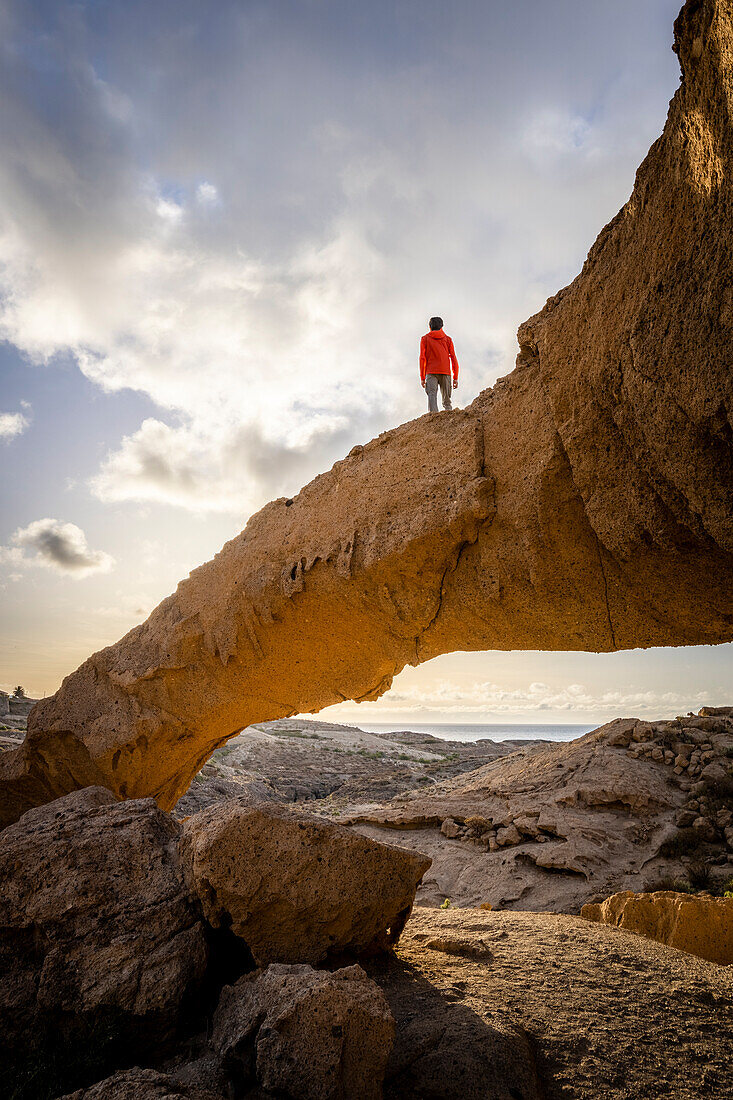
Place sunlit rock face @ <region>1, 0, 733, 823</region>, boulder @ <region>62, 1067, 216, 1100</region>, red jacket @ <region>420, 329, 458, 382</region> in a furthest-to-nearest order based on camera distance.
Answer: red jacket @ <region>420, 329, 458, 382</region> < sunlit rock face @ <region>1, 0, 733, 823</region> < boulder @ <region>62, 1067, 216, 1100</region>

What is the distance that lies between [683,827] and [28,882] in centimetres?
816

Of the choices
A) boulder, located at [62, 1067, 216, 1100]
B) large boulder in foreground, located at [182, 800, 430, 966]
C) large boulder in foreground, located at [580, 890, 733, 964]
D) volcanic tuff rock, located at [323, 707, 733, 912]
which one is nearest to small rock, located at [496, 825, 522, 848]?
volcanic tuff rock, located at [323, 707, 733, 912]

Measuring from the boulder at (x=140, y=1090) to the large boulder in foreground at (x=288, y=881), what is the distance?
1094 millimetres

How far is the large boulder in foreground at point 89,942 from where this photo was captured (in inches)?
99.6

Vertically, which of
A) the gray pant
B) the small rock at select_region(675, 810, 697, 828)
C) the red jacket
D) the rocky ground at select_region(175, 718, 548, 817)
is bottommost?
the rocky ground at select_region(175, 718, 548, 817)

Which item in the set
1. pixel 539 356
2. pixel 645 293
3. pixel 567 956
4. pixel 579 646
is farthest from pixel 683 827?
pixel 645 293

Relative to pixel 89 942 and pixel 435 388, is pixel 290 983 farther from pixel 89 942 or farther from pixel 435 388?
pixel 435 388

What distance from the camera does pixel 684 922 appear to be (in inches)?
146

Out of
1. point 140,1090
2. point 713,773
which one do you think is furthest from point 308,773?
point 140,1090

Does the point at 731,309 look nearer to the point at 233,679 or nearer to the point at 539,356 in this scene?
the point at 539,356

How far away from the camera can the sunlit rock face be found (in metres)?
2.41

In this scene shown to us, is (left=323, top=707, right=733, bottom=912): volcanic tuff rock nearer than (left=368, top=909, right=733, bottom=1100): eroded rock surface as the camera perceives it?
No

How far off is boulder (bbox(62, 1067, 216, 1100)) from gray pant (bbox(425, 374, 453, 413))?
5195 mm

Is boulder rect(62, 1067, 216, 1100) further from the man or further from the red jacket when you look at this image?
the red jacket
